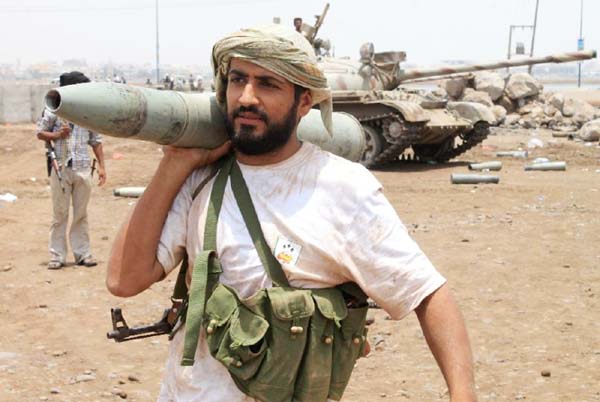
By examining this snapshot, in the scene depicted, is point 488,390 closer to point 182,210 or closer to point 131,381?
point 131,381

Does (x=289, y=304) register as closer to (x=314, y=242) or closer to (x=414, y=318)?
(x=314, y=242)

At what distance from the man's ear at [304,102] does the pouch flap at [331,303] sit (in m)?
0.48

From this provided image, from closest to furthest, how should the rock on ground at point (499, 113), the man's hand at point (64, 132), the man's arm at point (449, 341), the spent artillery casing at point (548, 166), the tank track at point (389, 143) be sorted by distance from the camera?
the man's arm at point (449, 341) < the man's hand at point (64, 132) < the tank track at point (389, 143) < the spent artillery casing at point (548, 166) < the rock on ground at point (499, 113)

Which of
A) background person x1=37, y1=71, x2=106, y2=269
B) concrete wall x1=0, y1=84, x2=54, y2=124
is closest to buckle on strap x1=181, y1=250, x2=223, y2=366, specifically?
background person x1=37, y1=71, x2=106, y2=269

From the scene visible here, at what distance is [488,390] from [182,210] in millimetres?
3634

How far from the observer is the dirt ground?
623 centimetres

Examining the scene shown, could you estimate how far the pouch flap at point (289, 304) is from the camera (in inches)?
106

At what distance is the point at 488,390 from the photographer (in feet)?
20.1

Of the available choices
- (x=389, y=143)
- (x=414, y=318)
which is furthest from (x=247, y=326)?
(x=389, y=143)

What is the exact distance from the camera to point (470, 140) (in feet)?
64.7

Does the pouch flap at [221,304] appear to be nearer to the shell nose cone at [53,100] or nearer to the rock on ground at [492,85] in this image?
the shell nose cone at [53,100]

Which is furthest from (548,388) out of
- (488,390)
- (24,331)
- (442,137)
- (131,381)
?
(442,137)

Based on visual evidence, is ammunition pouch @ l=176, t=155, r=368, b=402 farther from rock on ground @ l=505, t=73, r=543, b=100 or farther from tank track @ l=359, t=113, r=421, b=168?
rock on ground @ l=505, t=73, r=543, b=100

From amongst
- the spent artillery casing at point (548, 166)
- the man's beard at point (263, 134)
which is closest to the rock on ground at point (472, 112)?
the spent artillery casing at point (548, 166)
